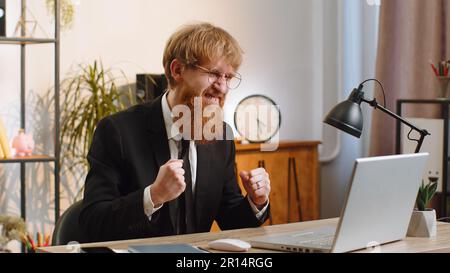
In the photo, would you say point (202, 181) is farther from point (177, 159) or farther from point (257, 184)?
point (257, 184)

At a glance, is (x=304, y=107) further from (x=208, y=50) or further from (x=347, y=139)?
(x=208, y=50)

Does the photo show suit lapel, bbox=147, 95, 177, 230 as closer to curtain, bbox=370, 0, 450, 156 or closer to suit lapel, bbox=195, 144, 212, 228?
suit lapel, bbox=195, 144, 212, 228

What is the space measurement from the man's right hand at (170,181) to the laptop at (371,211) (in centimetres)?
25

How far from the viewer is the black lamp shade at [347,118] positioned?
233 centimetres

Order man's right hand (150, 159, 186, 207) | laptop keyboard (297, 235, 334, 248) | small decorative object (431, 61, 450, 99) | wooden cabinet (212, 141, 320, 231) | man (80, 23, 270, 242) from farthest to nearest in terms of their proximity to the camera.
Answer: wooden cabinet (212, 141, 320, 231) < small decorative object (431, 61, 450, 99) < man (80, 23, 270, 242) < man's right hand (150, 159, 186, 207) < laptop keyboard (297, 235, 334, 248)

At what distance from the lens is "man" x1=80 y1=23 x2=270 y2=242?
7.93 ft

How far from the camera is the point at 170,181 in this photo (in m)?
2.17

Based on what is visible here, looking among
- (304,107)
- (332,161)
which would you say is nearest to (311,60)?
(304,107)

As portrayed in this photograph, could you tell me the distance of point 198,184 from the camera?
2607mm

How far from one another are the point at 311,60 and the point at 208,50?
3041mm

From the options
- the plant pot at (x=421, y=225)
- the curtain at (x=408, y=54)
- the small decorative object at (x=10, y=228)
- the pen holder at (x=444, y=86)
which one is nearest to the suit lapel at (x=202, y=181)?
the plant pot at (x=421, y=225)

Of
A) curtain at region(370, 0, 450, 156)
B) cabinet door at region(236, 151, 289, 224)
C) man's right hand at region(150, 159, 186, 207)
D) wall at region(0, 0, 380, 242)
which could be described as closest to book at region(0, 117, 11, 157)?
wall at region(0, 0, 380, 242)

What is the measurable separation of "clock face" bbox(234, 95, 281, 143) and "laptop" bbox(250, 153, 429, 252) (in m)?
2.71

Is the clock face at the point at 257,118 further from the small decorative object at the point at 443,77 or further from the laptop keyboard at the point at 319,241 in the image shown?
the laptop keyboard at the point at 319,241
